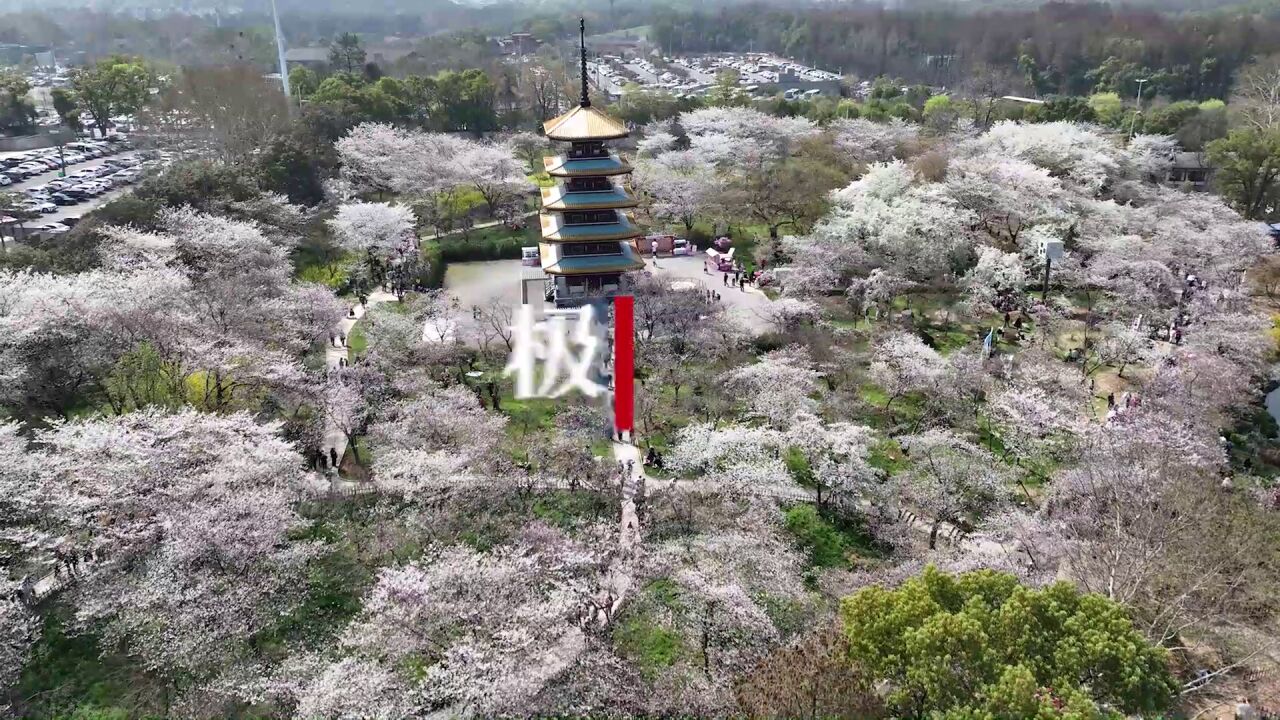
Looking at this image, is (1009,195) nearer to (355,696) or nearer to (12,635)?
(355,696)

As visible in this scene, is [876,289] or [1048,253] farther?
[1048,253]

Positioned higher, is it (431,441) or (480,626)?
(431,441)

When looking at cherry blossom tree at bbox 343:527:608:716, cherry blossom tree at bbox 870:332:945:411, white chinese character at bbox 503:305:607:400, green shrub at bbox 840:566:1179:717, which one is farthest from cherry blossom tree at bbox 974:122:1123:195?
cherry blossom tree at bbox 343:527:608:716

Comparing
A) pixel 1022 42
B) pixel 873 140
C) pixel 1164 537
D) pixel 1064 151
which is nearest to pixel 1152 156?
pixel 1064 151

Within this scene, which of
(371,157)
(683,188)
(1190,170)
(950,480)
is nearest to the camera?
(950,480)

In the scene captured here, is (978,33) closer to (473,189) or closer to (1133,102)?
(1133,102)

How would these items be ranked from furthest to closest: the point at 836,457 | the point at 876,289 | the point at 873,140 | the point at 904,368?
1. the point at 873,140
2. the point at 876,289
3. the point at 904,368
4. the point at 836,457

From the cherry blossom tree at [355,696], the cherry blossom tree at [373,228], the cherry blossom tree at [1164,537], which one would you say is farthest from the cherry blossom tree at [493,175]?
the cherry blossom tree at [355,696]
